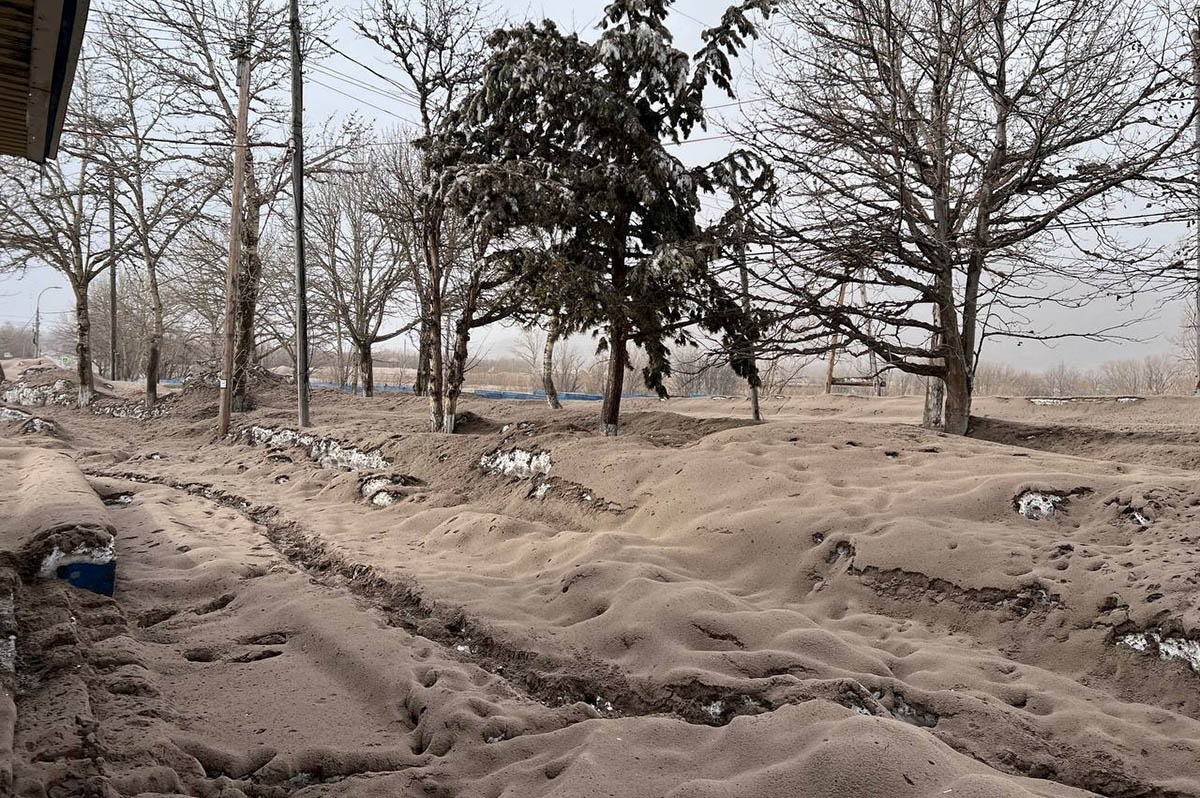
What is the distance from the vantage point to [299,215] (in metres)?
13.4

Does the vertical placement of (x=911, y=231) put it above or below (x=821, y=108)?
below

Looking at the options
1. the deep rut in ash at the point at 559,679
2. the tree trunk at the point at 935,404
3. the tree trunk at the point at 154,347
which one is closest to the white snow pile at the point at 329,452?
the deep rut in ash at the point at 559,679

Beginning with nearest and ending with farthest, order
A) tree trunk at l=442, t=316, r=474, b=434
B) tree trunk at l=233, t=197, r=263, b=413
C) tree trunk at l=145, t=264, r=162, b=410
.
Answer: tree trunk at l=442, t=316, r=474, b=434 → tree trunk at l=233, t=197, r=263, b=413 → tree trunk at l=145, t=264, r=162, b=410

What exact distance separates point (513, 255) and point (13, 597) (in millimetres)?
6209

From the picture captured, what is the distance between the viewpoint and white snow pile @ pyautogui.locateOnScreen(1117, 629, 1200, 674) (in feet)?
12.4

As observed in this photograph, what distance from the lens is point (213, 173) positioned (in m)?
19.2

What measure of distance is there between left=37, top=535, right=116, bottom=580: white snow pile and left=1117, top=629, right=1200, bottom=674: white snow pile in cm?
644

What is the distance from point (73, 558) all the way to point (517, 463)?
4.49 m

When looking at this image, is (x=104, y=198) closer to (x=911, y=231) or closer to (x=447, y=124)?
(x=447, y=124)

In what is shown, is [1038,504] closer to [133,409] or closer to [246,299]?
[246,299]

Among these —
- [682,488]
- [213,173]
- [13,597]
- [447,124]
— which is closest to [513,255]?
→ [447,124]

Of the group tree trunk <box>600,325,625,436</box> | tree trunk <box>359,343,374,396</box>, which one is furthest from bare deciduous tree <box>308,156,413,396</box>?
tree trunk <box>600,325,625,436</box>

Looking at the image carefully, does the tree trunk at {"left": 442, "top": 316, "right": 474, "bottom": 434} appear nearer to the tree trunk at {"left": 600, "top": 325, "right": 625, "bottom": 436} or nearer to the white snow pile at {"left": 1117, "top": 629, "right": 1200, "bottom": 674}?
the tree trunk at {"left": 600, "top": 325, "right": 625, "bottom": 436}

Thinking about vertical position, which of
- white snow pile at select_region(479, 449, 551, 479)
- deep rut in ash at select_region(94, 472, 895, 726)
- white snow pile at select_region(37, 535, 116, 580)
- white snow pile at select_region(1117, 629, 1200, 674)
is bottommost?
deep rut in ash at select_region(94, 472, 895, 726)
